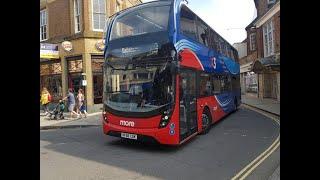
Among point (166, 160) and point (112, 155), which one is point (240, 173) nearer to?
point (166, 160)

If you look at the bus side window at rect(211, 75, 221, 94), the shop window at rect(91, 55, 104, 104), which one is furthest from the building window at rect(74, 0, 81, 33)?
the bus side window at rect(211, 75, 221, 94)

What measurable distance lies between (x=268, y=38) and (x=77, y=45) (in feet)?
52.7

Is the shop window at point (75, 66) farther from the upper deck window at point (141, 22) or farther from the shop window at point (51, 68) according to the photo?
the upper deck window at point (141, 22)

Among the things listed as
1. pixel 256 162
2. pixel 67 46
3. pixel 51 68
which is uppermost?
pixel 67 46

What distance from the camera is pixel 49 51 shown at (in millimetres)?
19734

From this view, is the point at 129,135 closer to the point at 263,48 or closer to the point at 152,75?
the point at 152,75

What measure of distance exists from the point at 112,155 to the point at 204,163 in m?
2.20

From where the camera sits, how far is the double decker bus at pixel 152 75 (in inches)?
316

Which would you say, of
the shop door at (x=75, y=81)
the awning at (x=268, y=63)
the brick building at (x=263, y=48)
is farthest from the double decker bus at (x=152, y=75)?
the brick building at (x=263, y=48)

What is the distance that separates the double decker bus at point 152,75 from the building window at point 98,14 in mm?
10725

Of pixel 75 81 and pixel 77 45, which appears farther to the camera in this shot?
pixel 75 81

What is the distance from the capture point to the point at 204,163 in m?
7.11

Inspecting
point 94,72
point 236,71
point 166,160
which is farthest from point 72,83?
point 166,160

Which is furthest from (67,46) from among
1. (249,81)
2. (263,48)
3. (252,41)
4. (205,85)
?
(249,81)
